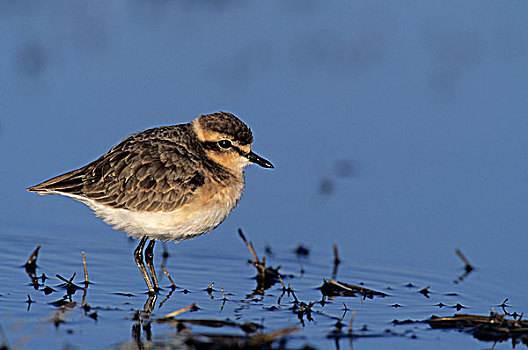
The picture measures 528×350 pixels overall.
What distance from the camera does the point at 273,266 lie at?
32.5 feet

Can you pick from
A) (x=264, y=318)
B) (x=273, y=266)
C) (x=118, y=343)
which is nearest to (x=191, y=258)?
(x=273, y=266)

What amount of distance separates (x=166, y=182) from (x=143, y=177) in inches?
9.9

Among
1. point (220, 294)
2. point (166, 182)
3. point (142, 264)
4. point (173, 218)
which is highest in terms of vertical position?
point (166, 182)

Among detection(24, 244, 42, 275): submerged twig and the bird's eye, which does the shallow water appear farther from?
the bird's eye

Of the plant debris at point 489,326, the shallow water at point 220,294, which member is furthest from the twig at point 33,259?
the plant debris at point 489,326

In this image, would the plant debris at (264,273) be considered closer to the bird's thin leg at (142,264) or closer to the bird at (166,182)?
the bird at (166,182)

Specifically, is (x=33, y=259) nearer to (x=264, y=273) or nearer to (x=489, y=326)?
(x=264, y=273)

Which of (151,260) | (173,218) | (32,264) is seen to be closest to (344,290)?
(173,218)

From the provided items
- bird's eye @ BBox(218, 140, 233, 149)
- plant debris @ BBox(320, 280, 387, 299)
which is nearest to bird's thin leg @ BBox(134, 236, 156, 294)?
bird's eye @ BBox(218, 140, 233, 149)

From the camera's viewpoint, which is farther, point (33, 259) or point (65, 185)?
point (33, 259)

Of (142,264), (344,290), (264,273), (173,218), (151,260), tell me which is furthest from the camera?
(151,260)

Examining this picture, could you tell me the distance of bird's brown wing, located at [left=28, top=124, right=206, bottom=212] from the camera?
8.78 metres

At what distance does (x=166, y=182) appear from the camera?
881cm

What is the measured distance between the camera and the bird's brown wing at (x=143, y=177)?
8781 millimetres
